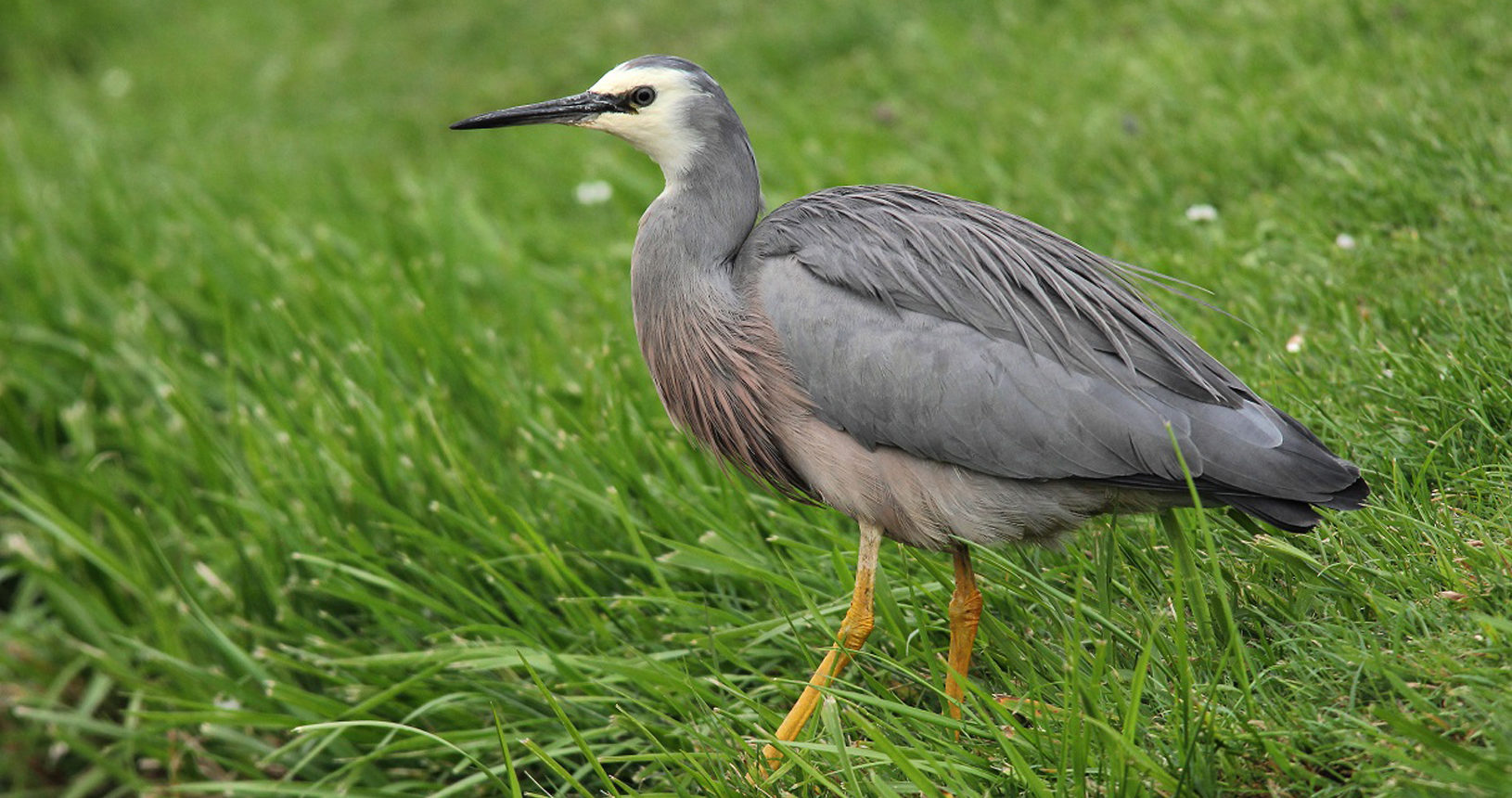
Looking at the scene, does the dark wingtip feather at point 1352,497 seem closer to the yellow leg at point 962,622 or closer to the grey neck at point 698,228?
the yellow leg at point 962,622

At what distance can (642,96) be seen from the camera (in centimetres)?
330

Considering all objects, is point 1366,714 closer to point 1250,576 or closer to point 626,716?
point 1250,576

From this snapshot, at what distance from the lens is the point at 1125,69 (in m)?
5.53

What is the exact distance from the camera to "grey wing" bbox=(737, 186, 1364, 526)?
2686 mm

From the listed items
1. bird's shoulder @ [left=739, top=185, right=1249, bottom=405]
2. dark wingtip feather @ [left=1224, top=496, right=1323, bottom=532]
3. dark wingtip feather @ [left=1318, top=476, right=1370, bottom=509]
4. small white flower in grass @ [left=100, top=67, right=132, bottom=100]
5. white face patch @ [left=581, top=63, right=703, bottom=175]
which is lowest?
dark wingtip feather @ [left=1224, top=496, right=1323, bottom=532]

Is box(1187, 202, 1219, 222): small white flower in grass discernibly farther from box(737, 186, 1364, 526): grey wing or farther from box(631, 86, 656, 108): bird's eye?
box(631, 86, 656, 108): bird's eye

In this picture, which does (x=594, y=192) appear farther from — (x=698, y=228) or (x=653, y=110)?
(x=698, y=228)

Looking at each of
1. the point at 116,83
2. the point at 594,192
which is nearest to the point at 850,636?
the point at 594,192

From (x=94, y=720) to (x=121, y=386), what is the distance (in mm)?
1602

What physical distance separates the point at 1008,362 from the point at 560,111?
1.33 metres

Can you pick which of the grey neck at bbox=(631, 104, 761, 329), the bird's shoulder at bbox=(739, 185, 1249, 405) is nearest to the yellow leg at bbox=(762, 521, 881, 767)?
the bird's shoulder at bbox=(739, 185, 1249, 405)

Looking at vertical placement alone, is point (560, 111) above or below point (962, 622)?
above

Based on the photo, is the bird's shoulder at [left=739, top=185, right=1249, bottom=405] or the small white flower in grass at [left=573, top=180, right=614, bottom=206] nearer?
the bird's shoulder at [left=739, top=185, right=1249, bottom=405]

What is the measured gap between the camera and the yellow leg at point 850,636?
290 centimetres
